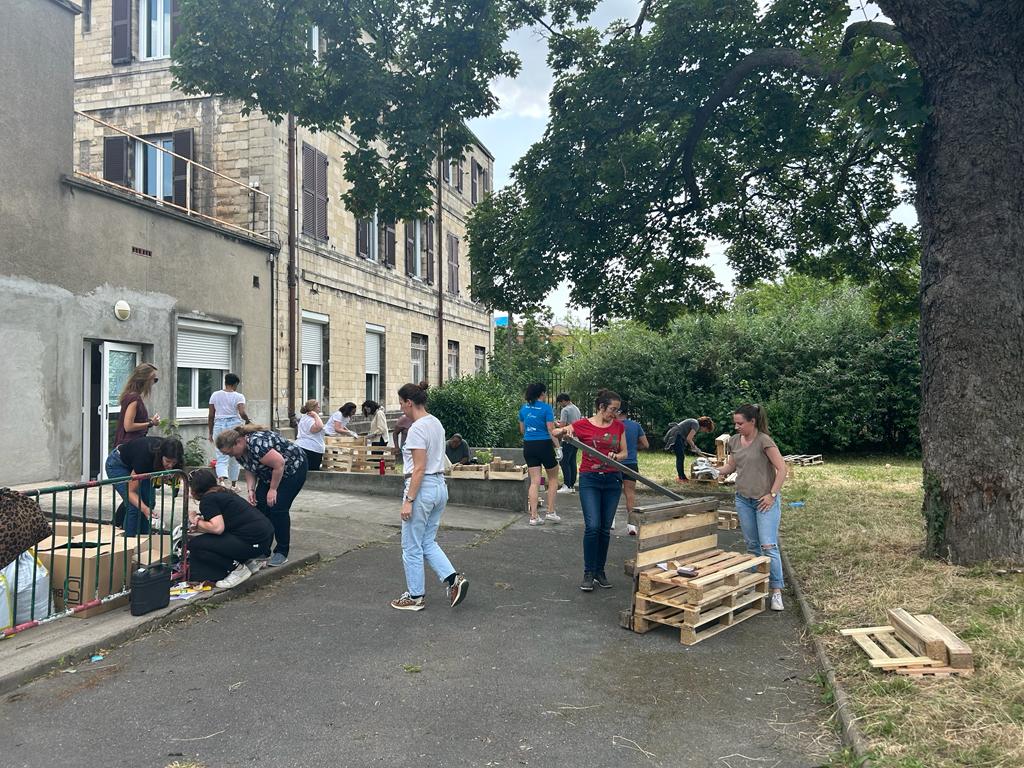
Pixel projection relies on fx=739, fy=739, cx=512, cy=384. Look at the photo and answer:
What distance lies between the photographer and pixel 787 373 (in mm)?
20266

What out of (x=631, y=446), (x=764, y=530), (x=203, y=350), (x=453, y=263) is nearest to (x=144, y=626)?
(x=764, y=530)

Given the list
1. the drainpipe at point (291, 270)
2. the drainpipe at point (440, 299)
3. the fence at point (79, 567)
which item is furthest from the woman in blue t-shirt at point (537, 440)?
the drainpipe at point (440, 299)

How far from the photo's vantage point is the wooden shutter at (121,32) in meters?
15.2

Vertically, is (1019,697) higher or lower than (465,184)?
lower

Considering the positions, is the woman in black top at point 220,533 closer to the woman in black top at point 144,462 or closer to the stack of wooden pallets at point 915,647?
the woman in black top at point 144,462

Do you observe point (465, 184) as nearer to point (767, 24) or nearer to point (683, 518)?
point (767, 24)

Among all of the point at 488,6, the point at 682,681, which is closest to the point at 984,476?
the point at 682,681

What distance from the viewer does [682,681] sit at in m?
4.52

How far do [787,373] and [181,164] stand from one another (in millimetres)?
15768

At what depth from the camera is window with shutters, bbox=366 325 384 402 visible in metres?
19.9

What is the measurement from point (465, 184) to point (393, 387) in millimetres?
10036

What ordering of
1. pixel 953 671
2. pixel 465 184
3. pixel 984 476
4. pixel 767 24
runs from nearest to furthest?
1. pixel 953 671
2. pixel 984 476
3. pixel 767 24
4. pixel 465 184

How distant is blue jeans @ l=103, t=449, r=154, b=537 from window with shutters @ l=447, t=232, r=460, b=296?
18783 millimetres

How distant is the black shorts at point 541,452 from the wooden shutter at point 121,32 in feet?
40.9
